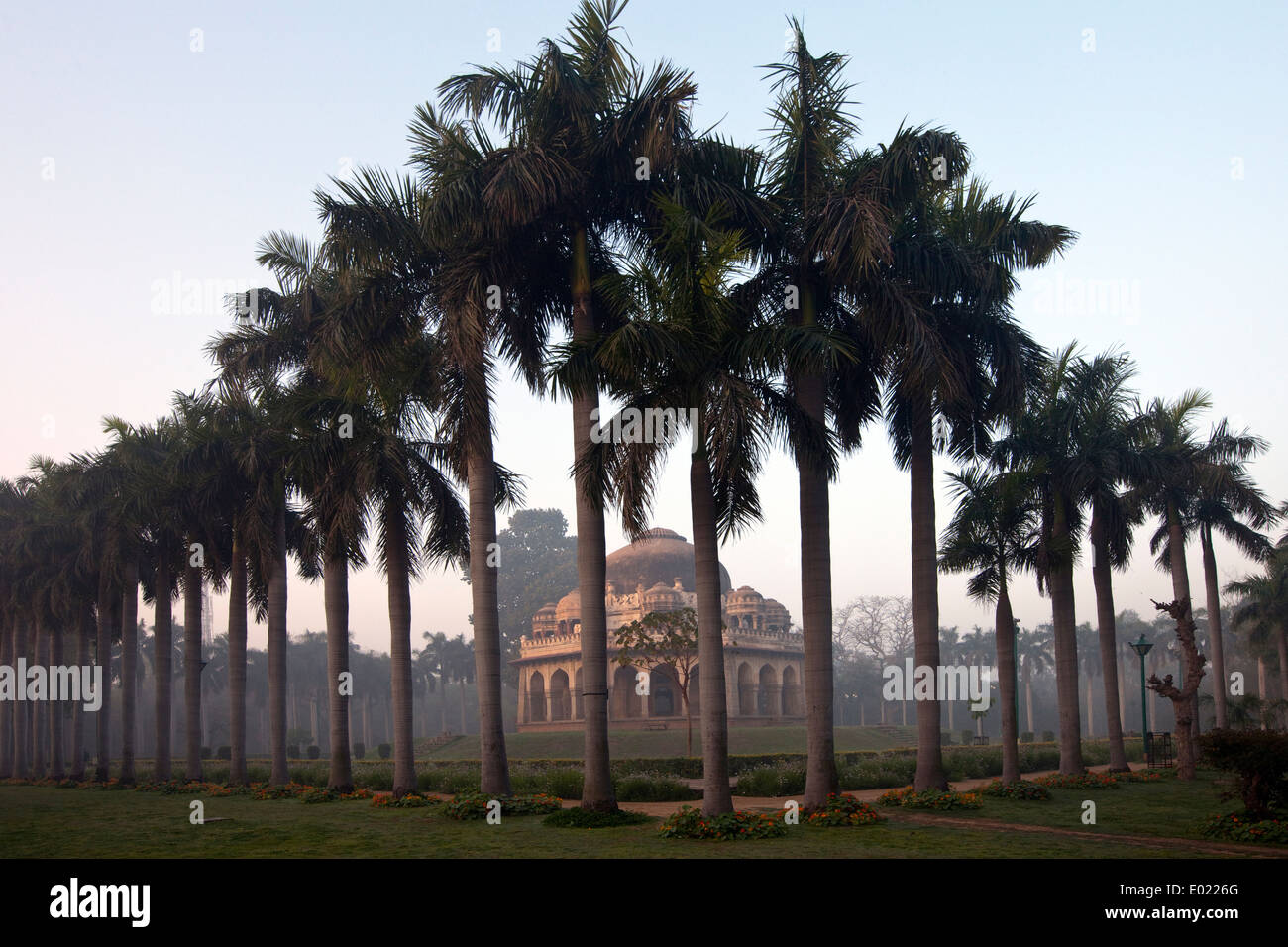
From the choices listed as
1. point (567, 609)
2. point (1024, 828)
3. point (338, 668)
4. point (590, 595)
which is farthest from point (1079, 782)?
point (567, 609)

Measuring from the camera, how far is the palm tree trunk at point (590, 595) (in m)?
17.7

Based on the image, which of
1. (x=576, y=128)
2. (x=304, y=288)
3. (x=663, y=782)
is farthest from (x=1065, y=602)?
(x=304, y=288)

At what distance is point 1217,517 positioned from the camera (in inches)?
1401

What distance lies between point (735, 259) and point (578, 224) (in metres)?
3.68

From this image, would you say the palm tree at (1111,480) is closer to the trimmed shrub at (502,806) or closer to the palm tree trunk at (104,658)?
the trimmed shrub at (502,806)

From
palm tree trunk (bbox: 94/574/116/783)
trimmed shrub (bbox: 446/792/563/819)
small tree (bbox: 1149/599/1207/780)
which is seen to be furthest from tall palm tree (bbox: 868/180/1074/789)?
palm tree trunk (bbox: 94/574/116/783)

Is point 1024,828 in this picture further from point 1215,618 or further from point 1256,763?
point 1215,618

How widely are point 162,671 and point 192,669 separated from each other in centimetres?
258

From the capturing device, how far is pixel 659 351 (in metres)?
15.4

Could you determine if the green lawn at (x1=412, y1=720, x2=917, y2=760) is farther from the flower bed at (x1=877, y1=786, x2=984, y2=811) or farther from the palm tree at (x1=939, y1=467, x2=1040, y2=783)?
the flower bed at (x1=877, y1=786, x2=984, y2=811)

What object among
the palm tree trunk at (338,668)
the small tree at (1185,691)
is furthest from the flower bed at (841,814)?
the small tree at (1185,691)

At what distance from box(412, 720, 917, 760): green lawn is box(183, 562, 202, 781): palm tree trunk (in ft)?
51.6

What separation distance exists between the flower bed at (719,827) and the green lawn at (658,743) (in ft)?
89.7

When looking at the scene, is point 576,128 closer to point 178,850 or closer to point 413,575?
point 413,575
